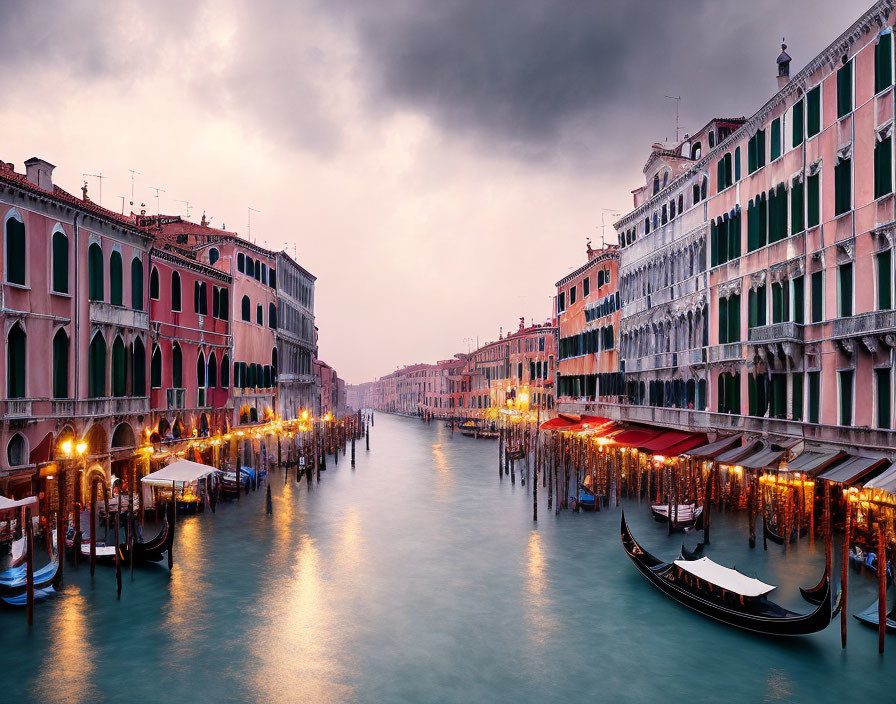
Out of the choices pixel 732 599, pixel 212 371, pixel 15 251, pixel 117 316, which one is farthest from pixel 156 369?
pixel 732 599

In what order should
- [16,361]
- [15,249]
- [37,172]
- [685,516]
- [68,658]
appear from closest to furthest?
1. [68,658]
2. [15,249]
3. [16,361]
4. [37,172]
5. [685,516]

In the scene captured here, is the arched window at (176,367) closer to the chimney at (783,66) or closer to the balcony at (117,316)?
the balcony at (117,316)

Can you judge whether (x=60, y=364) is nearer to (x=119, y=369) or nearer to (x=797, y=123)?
(x=119, y=369)

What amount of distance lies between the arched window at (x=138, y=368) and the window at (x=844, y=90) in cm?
2164

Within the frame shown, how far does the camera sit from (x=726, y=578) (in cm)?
1446

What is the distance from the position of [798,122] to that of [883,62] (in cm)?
333

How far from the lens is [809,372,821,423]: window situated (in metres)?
17.6

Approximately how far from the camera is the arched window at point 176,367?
26828mm

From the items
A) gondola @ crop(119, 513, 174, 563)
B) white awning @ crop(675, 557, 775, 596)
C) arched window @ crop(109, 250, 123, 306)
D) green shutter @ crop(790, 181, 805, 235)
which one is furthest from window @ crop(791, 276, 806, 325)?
arched window @ crop(109, 250, 123, 306)

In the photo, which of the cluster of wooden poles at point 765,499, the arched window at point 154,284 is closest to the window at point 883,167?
the cluster of wooden poles at point 765,499

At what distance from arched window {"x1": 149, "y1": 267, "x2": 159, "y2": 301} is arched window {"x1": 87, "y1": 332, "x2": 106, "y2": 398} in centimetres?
394

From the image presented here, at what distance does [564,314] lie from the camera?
41.9 meters

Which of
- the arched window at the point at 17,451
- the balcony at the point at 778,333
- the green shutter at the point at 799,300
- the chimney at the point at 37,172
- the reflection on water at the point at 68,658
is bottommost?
the reflection on water at the point at 68,658

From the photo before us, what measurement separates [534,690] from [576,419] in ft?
83.0
